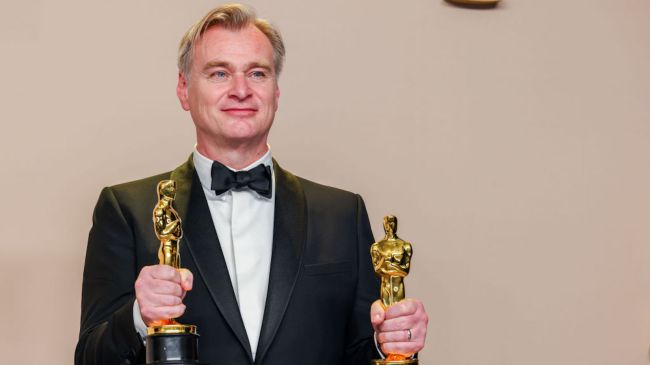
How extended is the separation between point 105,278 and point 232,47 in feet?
1.92

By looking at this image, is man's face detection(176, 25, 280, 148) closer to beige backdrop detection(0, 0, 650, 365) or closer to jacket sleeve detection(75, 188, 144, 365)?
jacket sleeve detection(75, 188, 144, 365)

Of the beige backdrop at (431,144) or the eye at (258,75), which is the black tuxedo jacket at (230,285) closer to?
the eye at (258,75)

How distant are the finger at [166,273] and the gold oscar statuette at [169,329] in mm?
36

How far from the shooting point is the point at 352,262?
9.15 feet

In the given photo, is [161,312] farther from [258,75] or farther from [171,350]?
[258,75]

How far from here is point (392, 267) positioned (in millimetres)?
Result: 2334

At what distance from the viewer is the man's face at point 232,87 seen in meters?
2.71

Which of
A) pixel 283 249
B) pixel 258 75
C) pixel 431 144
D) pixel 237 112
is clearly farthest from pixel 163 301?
pixel 431 144

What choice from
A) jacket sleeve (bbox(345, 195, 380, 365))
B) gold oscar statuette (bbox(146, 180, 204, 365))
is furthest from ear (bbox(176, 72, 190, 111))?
gold oscar statuette (bbox(146, 180, 204, 365))

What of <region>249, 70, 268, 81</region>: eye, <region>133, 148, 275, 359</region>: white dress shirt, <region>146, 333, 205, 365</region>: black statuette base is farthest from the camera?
<region>249, 70, 268, 81</region>: eye

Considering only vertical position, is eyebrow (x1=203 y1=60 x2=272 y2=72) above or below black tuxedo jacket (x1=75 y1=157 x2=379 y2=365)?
above

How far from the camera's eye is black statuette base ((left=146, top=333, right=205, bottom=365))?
7.11ft

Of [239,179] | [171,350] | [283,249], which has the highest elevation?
[239,179]

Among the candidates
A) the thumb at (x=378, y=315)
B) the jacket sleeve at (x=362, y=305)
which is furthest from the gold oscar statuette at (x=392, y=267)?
the jacket sleeve at (x=362, y=305)
